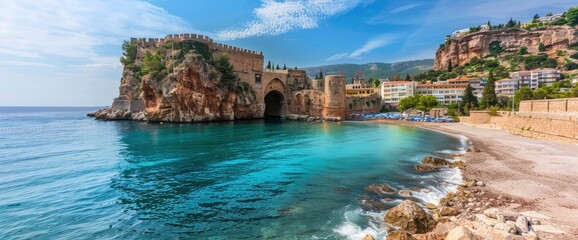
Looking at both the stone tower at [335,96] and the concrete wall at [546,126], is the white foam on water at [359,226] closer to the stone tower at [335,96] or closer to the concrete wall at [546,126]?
the concrete wall at [546,126]

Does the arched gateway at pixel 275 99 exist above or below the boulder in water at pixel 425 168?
above

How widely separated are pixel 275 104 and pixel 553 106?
54696 mm

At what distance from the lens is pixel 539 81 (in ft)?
265

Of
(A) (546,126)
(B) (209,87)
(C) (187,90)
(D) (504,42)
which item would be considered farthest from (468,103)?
(D) (504,42)

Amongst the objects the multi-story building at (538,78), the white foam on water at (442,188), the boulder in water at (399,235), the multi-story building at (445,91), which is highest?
the multi-story building at (538,78)

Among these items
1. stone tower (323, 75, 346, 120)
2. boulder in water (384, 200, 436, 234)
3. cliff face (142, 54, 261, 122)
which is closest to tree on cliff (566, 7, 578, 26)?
stone tower (323, 75, 346, 120)

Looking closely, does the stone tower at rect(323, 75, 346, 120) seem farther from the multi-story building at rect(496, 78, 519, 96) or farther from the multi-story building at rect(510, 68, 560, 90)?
the multi-story building at rect(510, 68, 560, 90)

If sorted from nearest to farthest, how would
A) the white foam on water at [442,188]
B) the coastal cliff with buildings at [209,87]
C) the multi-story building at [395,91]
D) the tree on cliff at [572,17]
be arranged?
the white foam on water at [442,188] → the coastal cliff with buildings at [209,87] → the multi-story building at [395,91] → the tree on cliff at [572,17]

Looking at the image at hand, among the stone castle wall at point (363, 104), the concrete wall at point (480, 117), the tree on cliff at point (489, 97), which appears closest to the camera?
the concrete wall at point (480, 117)

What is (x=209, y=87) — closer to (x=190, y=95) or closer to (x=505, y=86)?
(x=190, y=95)

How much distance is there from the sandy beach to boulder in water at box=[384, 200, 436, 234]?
2755mm

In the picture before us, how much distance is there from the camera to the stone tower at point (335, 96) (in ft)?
197

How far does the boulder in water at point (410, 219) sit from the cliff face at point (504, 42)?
131809mm

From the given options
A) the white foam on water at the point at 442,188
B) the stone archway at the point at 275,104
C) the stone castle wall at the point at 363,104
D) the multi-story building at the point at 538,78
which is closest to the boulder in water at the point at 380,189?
the white foam on water at the point at 442,188
